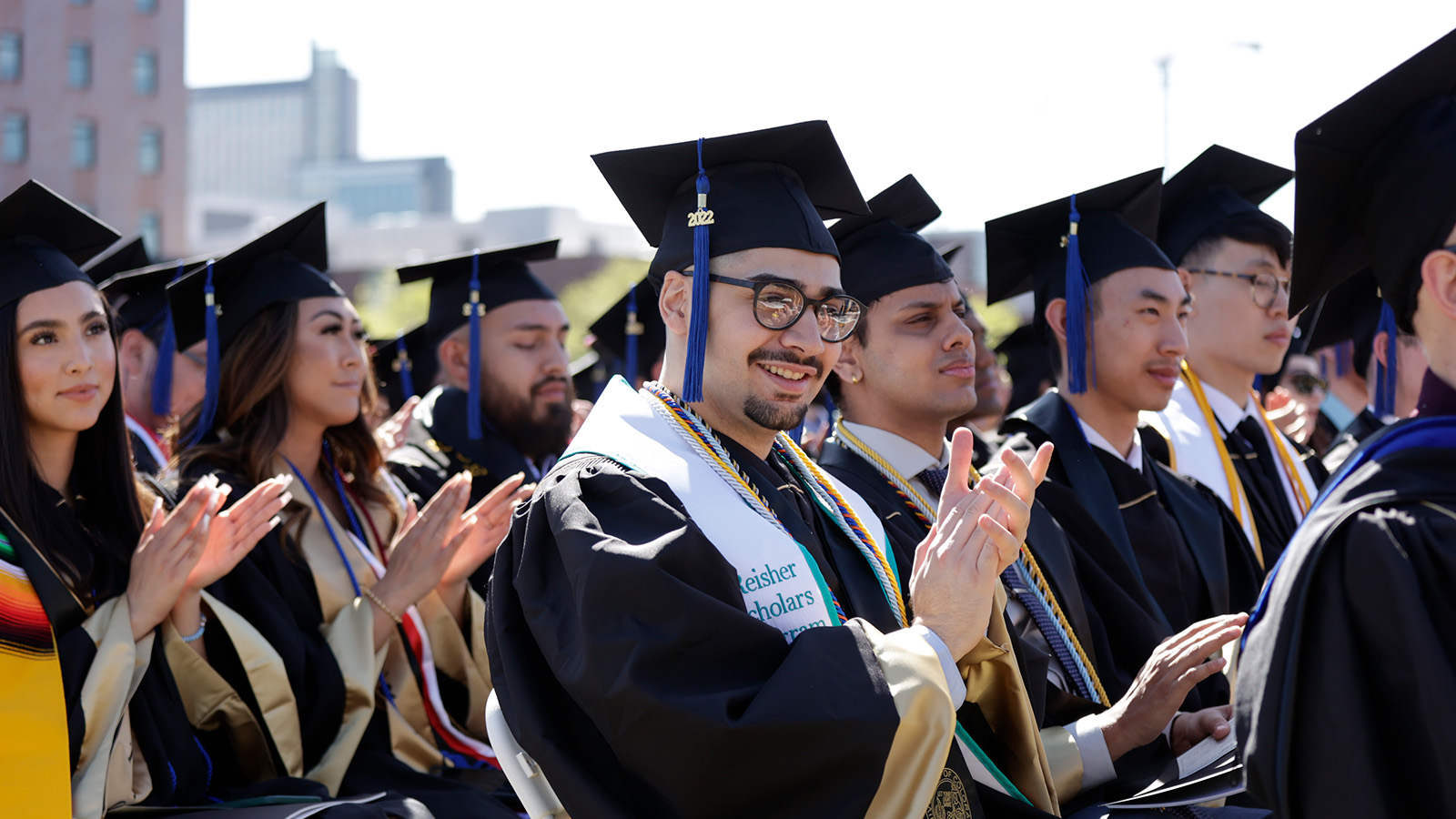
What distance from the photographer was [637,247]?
2955 inches

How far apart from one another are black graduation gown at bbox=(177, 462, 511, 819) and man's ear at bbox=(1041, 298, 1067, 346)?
249cm

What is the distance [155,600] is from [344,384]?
1308 millimetres

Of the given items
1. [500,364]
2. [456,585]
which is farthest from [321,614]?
[500,364]

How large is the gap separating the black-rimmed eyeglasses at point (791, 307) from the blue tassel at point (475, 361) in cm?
283

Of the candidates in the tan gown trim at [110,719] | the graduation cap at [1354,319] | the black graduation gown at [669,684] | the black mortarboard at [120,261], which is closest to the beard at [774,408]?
the black graduation gown at [669,684]

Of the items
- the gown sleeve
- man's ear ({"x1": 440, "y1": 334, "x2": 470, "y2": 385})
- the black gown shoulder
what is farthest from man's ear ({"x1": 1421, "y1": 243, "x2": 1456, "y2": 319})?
man's ear ({"x1": 440, "y1": 334, "x2": 470, "y2": 385})

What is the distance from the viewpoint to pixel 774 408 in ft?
8.92

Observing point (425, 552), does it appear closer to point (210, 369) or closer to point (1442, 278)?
point (210, 369)

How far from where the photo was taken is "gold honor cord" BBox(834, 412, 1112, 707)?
3389 millimetres

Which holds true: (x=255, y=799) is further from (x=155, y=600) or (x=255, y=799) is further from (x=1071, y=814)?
(x=1071, y=814)

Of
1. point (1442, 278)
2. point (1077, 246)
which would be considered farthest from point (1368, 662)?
point (1077, 246)

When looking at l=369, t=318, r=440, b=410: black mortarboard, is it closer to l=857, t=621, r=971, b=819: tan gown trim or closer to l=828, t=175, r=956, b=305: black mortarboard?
l=828, t=175, r=956, b=305: black mortarboard

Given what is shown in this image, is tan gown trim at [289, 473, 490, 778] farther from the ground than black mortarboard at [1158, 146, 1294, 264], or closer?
closer

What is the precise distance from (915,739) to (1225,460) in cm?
292
